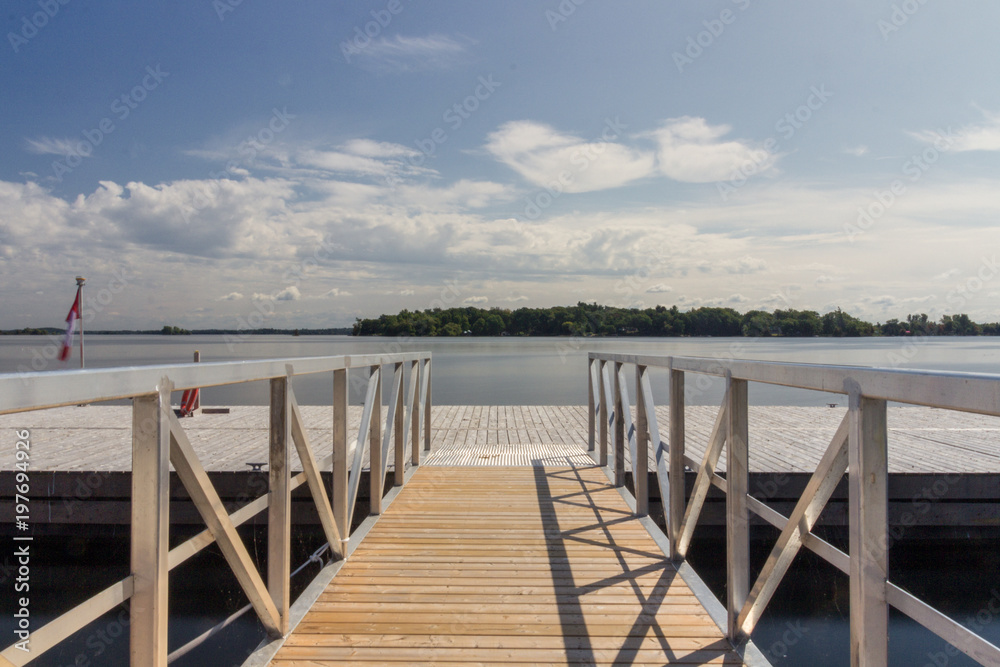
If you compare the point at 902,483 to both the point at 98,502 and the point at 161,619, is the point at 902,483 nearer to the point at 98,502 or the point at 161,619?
the point at 161,619

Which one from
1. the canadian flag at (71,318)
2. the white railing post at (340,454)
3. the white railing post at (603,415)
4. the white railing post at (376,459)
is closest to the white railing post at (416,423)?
the white railing post at (376,459)

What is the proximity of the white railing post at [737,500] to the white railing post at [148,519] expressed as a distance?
183 centimetres

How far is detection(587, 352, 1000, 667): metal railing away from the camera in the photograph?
1.19 m

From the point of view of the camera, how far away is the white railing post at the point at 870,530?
141 centimetres

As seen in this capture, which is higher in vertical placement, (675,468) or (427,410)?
(675,468)

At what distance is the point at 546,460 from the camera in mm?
5777

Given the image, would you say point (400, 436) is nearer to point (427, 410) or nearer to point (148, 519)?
point (427, 410)

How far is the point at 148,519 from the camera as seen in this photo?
1440mm

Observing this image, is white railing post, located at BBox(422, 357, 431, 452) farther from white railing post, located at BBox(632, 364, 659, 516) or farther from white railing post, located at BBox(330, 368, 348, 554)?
white railing post, located at BBox(330, 368, 348, 554)

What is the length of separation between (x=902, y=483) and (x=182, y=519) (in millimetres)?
6238

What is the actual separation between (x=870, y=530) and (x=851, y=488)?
3.9 inches

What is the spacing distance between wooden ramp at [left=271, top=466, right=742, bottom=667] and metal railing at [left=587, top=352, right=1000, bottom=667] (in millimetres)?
308

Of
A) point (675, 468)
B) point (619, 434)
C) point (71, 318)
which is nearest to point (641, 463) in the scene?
point (675, 468)

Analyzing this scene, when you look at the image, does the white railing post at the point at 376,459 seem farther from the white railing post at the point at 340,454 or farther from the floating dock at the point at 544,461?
the floating dock at the point at 544,461
